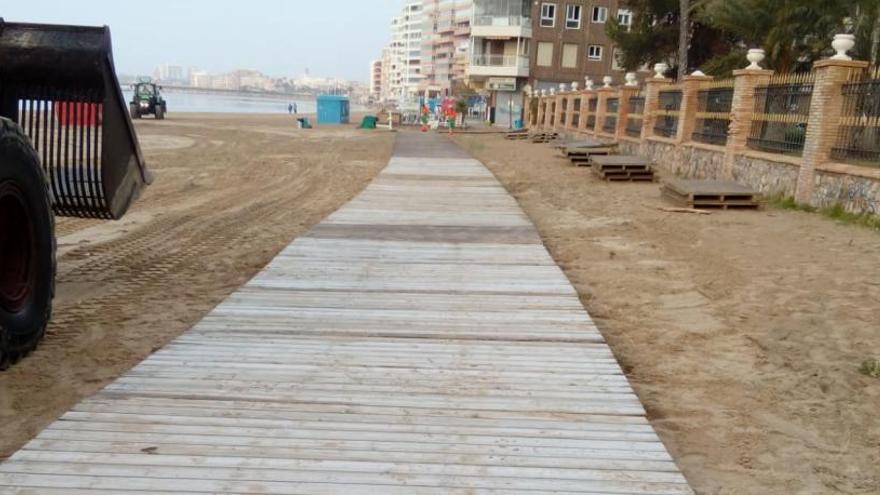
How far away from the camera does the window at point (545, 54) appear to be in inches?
2346

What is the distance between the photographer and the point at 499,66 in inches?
2350

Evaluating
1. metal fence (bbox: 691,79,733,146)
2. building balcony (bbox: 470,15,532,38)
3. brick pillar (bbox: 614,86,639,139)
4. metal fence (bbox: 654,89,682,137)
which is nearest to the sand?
metal fence (bbox: 691,79,733,146)

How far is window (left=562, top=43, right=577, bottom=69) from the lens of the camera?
6006cm

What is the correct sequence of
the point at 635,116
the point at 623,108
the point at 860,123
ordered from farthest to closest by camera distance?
the point at 623,108
the point at 635,116
the point at 860,123

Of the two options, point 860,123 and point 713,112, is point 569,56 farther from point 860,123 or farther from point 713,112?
point 860,123

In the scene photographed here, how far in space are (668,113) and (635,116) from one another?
3325 mm

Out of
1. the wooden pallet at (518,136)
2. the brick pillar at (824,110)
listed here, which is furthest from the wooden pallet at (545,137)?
the brick pillar at (824,110)

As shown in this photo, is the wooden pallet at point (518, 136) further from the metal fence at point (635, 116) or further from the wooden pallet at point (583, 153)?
the wooden pallet at point (583, 153)

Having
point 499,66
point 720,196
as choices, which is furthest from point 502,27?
point 720,196

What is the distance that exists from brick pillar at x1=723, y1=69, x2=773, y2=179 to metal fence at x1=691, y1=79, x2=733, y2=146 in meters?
0.49

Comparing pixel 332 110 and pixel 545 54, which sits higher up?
pixel 545 54

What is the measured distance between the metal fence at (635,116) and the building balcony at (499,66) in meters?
36.7

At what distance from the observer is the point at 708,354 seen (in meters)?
5.19

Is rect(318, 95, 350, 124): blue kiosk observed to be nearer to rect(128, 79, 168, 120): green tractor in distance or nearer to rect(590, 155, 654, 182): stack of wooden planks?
rect(128, 79, 168, 120): green tractor in distance
